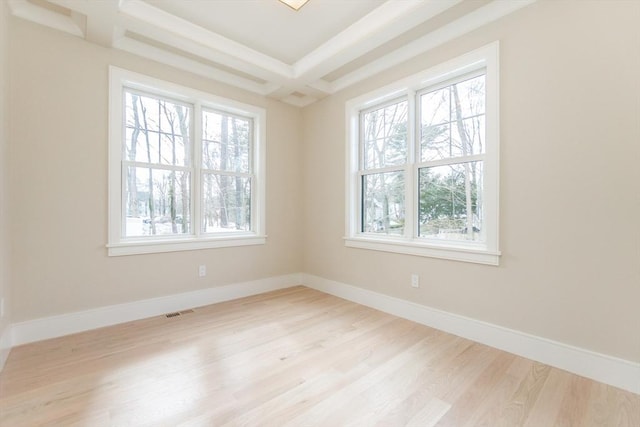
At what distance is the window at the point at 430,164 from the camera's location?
2.44 metres

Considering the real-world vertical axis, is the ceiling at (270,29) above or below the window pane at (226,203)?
above

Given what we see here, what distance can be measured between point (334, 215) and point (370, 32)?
6.92 ft

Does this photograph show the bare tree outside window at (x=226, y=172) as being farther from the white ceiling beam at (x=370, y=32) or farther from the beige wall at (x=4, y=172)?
the beige wall at (x=4, y=172)

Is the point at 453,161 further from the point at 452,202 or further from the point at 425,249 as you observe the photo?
the point at 425,249

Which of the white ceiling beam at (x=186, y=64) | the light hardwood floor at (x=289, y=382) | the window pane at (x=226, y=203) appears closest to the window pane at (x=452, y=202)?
the light hardwood floor at (x=289, y=382)

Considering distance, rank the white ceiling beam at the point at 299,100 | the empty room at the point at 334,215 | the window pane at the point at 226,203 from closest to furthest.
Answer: the empty room at the point at 334,215
the window pane at the point at 226,203
the white ceiling beam at the point at 299,100

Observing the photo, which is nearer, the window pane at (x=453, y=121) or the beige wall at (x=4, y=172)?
the beige wall at (x=4, y=172)

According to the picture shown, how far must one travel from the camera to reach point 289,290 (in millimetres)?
3994

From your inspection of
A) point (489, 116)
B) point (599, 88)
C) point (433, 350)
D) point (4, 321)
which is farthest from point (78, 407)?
point (599, 88)

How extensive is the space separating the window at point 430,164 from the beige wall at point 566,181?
13 cm

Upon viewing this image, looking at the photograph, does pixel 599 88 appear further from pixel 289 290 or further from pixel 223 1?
pixel 289 290

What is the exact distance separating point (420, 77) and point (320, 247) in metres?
2.42

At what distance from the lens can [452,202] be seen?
2732mm

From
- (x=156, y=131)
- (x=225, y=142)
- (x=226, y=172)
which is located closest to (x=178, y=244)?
(x=226, y=172)
